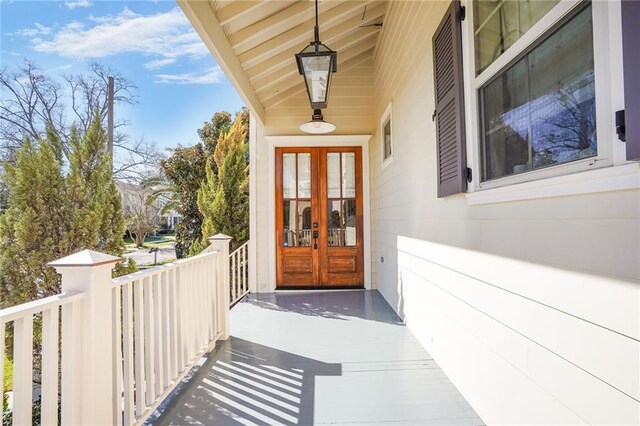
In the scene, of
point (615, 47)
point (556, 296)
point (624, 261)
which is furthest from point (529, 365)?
point (615, 47)

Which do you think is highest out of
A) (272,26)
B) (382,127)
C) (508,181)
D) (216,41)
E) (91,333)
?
(272,26)

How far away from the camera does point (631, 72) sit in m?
0.83

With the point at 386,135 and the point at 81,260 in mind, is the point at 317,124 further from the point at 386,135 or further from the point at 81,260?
the point at 81,260

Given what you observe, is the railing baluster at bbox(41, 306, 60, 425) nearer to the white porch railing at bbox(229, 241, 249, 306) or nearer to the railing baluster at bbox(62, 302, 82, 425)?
the railing baluster at bbox(62, 302, 82, 425)

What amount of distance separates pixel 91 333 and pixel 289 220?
3.98m

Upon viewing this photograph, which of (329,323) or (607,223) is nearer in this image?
(607,223)

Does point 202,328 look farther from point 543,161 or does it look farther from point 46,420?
point 543,161

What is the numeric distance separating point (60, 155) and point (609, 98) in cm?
572

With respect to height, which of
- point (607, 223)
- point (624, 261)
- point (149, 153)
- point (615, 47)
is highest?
point (149, 153)

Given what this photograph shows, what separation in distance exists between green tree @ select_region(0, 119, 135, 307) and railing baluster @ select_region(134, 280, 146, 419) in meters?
3.19

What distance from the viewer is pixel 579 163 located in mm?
1101

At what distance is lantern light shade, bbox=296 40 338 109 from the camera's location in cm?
294

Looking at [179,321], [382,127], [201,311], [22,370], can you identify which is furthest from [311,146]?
[22,370]

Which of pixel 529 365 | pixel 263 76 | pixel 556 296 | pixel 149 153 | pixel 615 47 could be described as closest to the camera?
pixel 615 47
